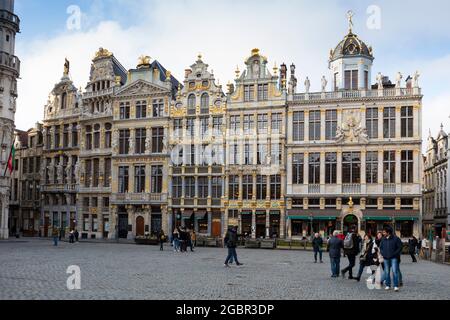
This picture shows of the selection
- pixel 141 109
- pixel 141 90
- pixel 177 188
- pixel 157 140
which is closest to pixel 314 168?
pixel 177 188

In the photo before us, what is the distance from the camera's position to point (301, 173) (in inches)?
1961

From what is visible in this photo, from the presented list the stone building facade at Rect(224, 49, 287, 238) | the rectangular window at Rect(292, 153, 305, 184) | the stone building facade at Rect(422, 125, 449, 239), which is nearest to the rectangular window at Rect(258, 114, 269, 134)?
the stone building facade at Rect(224, 49, 287, 238)

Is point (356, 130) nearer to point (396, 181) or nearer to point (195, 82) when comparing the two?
point (396, 181)

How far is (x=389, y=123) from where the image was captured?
47656mm

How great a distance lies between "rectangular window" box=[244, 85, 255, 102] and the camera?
170 feet

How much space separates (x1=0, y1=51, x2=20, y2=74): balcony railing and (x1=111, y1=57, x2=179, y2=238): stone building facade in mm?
10086

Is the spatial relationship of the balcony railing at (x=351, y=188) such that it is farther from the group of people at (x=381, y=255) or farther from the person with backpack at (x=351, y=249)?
the person with backpack at (x=351, y=249)

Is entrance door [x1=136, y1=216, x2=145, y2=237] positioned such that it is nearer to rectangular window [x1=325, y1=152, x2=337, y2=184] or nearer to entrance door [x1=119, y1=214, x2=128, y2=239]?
entrance door [x1=119, y1=214, x2=128, y2=239]

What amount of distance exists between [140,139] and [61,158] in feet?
35.4

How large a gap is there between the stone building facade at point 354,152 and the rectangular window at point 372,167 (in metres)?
0.08

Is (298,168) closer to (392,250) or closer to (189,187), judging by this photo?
(189,187)

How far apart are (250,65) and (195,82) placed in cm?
575
